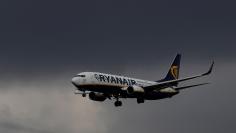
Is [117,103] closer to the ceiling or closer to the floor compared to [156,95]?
closer to the floor

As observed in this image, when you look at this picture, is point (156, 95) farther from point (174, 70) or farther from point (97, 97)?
point (174, 70)

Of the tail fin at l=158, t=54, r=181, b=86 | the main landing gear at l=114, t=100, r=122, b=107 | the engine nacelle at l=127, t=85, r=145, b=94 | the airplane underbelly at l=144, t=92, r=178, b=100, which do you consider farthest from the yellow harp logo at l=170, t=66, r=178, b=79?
the main landing gear at l=114, t=100, r=122, b=107

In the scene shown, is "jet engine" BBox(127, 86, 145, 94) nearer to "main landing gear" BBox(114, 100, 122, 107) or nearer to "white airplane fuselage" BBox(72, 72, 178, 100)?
"white airplane fuselage" BBox(72, 72, 178, 100)

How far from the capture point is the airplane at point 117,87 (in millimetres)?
154375

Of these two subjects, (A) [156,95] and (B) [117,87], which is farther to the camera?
(A) [156,95]

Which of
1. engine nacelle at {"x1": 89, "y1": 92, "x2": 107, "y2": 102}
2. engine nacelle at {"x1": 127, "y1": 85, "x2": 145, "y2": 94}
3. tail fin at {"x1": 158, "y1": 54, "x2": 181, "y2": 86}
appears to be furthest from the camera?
tail fin at {"x1": 158, "y1": 54, "x2": 181, "y2": 86}

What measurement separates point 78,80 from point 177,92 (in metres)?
23.3

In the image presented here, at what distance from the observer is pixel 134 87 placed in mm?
158250

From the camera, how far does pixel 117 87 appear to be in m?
157

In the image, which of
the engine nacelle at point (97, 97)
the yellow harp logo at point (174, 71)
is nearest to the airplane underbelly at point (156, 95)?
the engine nacelle at point (97, 97)

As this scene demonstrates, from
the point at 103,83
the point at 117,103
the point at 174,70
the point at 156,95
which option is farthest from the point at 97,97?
the point at 174,70

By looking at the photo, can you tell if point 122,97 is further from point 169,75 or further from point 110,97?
point 169,75

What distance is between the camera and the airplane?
15438 cm

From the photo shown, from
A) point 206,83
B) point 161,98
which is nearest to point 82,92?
point 161,98
